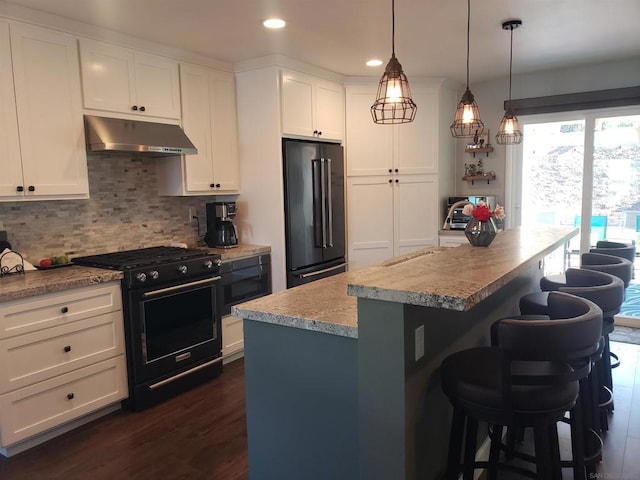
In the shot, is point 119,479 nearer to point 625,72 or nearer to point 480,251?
point 480,251

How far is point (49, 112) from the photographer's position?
291cm

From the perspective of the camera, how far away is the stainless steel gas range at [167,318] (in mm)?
3004

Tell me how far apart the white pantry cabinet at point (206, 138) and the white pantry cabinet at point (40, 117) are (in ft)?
2.52

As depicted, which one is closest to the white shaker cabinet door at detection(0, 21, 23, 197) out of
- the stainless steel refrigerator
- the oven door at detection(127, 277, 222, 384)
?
the oven door at detection(127, 277, 222, 384)

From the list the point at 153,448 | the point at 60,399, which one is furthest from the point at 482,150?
the point at 60,399

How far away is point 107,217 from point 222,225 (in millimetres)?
888

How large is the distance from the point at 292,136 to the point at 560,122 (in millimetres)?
2782

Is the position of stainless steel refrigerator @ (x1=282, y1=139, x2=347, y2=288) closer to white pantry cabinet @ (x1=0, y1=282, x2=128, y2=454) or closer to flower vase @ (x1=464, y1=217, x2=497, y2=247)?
white pantry cabinet @ (x1=0, y1=282, x2=128, y2=454)

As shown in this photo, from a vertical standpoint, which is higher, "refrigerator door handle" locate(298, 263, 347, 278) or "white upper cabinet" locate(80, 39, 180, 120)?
"white upper cabinet" locate(80, 39, 180, 120)

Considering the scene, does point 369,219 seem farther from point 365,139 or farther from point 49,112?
point 49,112

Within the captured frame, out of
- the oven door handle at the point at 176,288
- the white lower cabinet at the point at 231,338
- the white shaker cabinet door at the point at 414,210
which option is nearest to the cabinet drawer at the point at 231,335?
the white lower cabinet at the point at 231,338

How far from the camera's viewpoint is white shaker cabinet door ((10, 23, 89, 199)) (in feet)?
9.13

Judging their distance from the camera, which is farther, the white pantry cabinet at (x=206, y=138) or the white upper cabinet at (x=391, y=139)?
the white upper cabinet at (x=391, y=139)

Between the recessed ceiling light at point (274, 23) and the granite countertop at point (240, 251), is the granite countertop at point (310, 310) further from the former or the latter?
the recessed ceiling light at point (274, 23)
